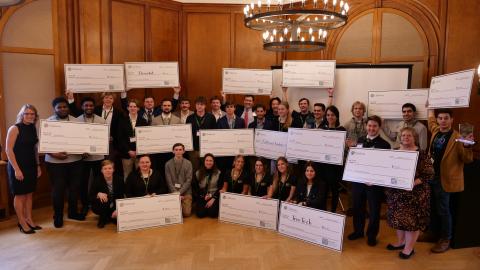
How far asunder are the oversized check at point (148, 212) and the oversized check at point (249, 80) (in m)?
2.26

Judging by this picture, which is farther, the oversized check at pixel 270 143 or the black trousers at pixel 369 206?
the oversized check at pixel 270 143

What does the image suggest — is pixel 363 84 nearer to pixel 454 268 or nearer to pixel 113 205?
pixel 454 268

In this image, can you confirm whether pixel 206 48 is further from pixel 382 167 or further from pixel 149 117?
pixel 382 167

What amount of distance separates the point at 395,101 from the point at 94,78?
4.33m

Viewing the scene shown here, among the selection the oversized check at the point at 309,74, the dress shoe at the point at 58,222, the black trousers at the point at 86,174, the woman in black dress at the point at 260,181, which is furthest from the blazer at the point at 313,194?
the dress shoe at the point at 58,222

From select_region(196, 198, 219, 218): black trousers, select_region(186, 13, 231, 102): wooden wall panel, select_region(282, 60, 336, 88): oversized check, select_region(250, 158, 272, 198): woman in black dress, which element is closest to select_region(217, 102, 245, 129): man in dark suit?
select_region(250, 158, 272, 198): woman in black dress

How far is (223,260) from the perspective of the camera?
4031 mm

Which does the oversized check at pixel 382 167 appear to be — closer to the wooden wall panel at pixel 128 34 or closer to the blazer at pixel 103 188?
the blazer at pixel 103 188

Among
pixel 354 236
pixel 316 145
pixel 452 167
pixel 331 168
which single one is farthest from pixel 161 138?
pixel 452 167

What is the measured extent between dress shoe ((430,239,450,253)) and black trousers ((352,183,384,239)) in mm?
625

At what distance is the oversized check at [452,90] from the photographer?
422 centimetres

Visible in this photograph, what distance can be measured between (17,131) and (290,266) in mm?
3549

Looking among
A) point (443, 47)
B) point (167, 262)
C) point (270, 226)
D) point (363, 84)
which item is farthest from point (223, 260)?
point (443, 47)

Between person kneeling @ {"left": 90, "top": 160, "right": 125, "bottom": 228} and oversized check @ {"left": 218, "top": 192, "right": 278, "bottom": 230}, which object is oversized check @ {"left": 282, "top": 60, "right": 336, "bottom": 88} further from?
person kneeling @ {"left": 90, "top": 160, "right": 125, "bottom": 228}
